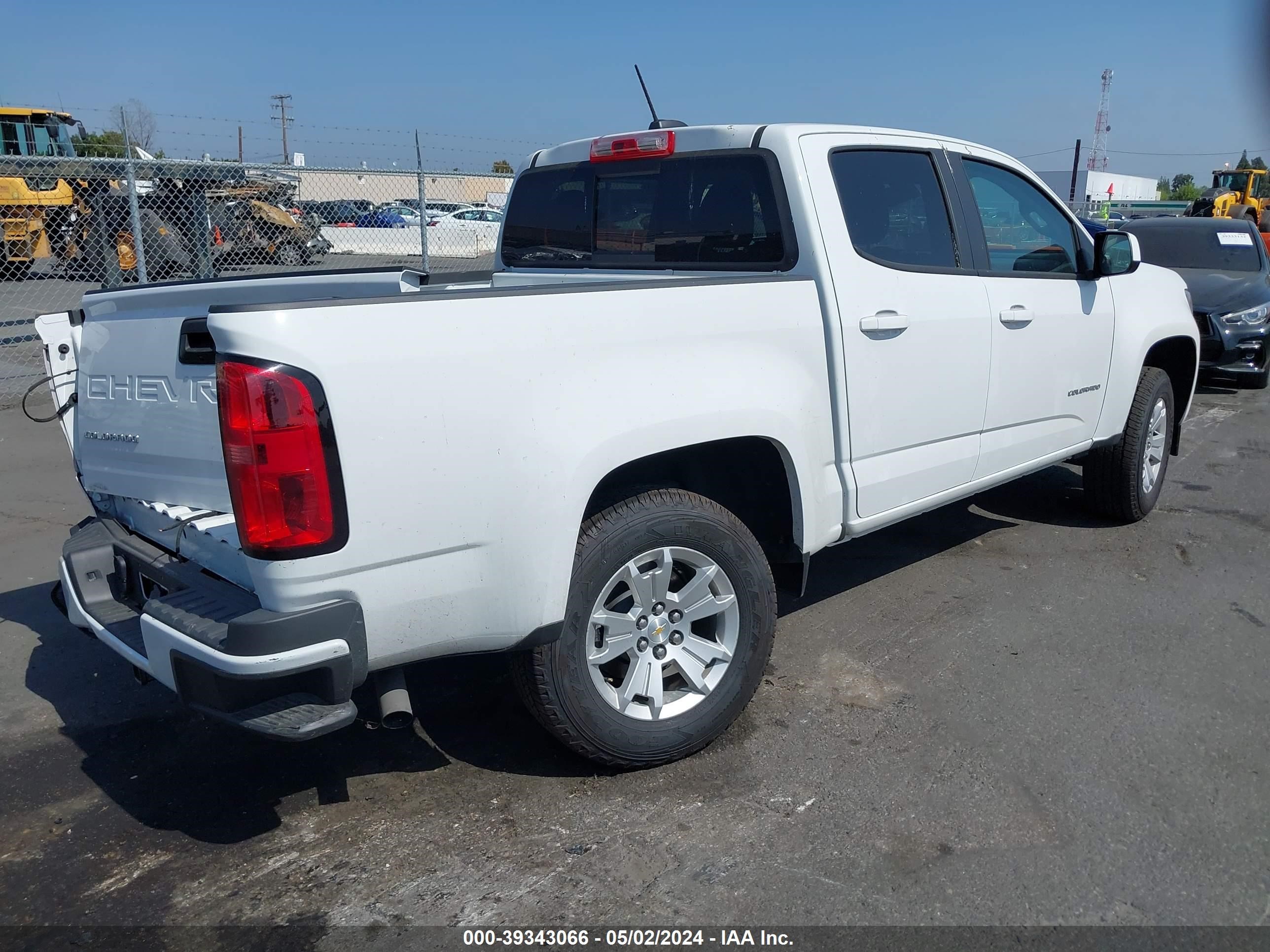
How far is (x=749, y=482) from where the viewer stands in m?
3.71

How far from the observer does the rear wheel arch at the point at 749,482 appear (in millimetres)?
3426

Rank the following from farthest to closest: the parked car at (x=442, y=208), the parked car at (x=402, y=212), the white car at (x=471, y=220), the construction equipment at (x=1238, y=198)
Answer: the construction equipment at (x=1238, y=198) → the parked car at (x=442, y=208) → the parked car at (x=402, y=212) → the white car at (x=471, y=220)

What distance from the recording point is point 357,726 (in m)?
3.75

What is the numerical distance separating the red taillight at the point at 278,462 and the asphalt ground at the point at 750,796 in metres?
1.00

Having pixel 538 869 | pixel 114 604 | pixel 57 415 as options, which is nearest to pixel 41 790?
pixel 114 604

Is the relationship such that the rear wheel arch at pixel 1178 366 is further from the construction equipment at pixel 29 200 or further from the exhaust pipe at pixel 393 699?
the construction equipment at pixel 29 200

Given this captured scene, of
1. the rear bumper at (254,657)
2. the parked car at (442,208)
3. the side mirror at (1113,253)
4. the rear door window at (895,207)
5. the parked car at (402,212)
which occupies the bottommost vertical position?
the rear bumper at (254,657)

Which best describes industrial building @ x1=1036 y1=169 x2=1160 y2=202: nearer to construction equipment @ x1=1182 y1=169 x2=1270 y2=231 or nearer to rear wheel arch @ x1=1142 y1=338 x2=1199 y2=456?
construction equipment @ x1=1182 y1=169 x2=1270 y2=231

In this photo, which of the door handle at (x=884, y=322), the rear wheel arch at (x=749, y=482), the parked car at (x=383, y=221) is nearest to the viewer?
the rear wheel arch at (x=749, y=482)

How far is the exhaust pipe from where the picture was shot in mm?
2814

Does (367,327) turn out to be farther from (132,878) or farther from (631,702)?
(132,878)

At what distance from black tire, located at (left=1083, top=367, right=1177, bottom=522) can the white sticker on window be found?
6244 mm

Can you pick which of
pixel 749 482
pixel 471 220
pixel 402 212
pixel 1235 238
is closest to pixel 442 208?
pixel 471 220

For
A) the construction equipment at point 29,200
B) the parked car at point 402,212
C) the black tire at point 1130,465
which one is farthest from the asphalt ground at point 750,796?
the parked car at point 402,212
